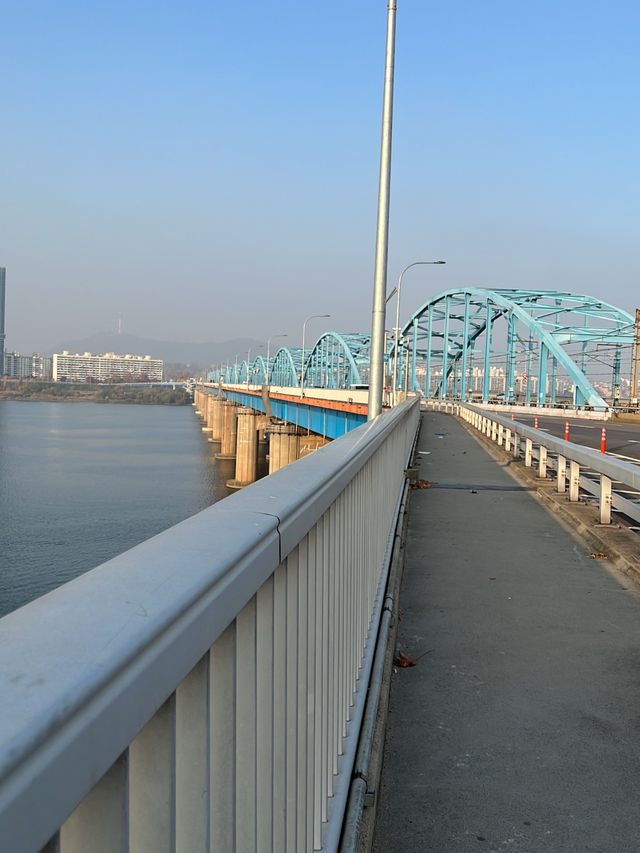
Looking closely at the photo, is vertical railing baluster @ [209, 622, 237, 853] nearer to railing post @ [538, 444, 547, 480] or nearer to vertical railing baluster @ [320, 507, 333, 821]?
vertical railing baluster @ [320, 507, 333, 821]

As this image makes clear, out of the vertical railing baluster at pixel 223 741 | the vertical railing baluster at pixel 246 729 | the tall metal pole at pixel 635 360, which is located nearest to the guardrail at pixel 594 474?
the vertical railing baluster at pixel 246 729

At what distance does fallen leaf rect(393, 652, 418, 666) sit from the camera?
4.76m

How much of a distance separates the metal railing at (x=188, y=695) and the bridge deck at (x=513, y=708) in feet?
1.94

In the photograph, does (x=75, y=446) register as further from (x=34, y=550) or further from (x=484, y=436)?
(x=484, y=436)

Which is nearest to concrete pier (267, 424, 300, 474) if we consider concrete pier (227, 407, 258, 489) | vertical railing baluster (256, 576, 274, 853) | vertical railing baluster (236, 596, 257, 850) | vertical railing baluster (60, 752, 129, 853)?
concrete pier (227, 407, 258, 489)

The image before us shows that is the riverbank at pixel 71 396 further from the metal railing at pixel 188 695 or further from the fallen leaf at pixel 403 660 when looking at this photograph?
the metal railing at pixel 188 695

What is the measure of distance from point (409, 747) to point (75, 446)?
2669 inches

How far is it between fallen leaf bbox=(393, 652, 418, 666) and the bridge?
2 centimetres

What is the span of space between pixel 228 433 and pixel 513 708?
250ft

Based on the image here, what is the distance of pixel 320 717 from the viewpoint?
269cm

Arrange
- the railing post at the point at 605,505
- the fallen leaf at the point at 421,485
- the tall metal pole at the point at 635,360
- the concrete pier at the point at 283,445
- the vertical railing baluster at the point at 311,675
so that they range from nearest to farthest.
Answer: the vertical railing baluster at the point at 311,675 → the railing post at the point at 605,505 → the fallen leaf at the point at 421,485 → the concrete pier at the point at 283,445 → the tall metal pole at the point at 635,360

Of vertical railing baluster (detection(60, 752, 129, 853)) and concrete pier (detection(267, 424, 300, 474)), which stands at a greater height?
vertical railing baluster (detection(60, 752, 129, 853))

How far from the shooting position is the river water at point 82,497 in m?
24.8

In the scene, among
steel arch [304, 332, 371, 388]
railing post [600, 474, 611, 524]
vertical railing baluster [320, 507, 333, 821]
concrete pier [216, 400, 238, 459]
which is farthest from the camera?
steel arch [304, 332, 371, 388]
